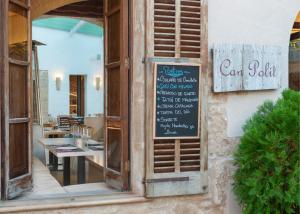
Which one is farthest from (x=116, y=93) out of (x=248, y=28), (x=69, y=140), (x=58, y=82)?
(x=58, y=82)

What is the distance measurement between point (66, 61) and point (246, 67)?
1288cm

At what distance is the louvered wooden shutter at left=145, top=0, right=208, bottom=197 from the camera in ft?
13.4

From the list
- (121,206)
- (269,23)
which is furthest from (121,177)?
(269,23)

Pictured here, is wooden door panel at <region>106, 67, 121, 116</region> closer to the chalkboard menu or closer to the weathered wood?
the chalkboard menu

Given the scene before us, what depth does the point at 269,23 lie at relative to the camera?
4.66 metres

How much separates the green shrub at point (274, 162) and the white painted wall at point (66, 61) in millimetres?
12974

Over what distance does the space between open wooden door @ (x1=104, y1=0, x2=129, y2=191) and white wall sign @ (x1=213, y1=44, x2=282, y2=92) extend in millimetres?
908

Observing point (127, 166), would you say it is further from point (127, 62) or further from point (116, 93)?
point (127, 62)

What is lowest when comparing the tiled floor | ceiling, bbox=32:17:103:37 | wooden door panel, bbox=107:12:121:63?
the tiled floor

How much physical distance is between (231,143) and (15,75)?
7.19 ft

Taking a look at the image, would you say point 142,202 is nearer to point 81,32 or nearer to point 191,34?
point 191,34

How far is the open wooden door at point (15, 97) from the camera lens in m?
3.70

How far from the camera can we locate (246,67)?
14.6ft

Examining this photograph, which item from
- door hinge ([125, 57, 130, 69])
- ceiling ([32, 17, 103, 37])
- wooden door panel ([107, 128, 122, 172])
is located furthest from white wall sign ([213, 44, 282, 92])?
ceiling ([32, 17, 103, 37])
